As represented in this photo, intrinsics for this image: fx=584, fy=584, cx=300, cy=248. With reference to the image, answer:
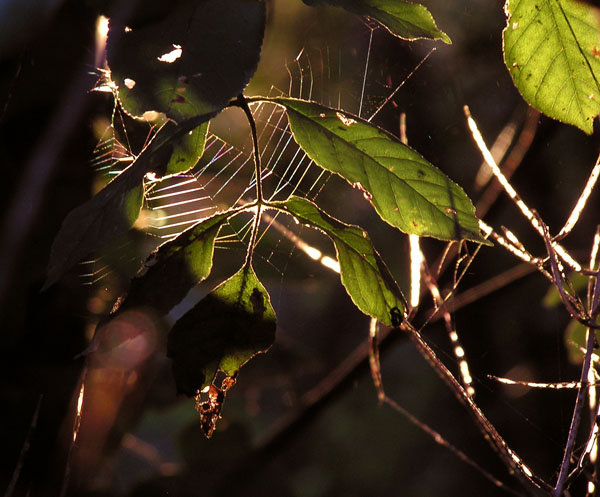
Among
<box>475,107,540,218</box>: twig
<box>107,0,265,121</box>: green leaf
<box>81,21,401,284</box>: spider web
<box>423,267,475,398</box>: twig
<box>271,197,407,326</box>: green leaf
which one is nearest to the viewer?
<box>107,0,265,121</box>: green leaf

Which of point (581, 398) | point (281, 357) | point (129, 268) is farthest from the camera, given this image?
point (281, 357)

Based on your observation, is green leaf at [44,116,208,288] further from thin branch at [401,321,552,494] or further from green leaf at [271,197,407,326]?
thin branch at [401,321,552,494]

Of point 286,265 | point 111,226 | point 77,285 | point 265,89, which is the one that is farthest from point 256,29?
point 286,265

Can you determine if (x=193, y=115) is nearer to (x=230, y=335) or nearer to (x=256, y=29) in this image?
(x=256, y=29)

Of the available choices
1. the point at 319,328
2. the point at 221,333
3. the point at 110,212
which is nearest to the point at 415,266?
the point at 221,333

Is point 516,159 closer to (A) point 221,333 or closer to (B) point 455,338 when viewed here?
(B) point 455,338

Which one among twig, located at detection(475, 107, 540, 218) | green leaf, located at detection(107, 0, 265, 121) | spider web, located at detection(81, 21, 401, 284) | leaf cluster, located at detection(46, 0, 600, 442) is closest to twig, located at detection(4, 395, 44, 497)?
spider web, located at detection(81, 21, 401, 284)
